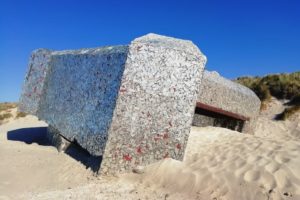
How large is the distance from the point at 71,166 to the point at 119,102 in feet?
4.31

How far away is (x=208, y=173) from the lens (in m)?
5.31

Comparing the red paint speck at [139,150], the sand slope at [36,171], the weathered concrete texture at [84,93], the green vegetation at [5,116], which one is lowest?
the green vegetation at [5,116]

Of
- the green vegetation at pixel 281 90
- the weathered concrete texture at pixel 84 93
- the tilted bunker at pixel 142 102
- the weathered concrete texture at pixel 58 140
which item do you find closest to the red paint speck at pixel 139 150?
the tilted bunker at pixel 142 102

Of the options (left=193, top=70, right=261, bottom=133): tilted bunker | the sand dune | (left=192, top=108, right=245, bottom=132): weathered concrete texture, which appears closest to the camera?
the sand dune

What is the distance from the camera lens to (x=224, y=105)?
9344mm

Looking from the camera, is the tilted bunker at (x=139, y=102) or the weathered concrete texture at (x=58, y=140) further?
the weathered concrete texture at (x=58, y=140)

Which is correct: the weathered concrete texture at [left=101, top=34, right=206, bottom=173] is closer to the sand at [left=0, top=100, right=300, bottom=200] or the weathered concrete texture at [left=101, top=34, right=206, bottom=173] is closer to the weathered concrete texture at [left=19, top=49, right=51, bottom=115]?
the sand at [left=0, top=100, right=300, bottom=200]

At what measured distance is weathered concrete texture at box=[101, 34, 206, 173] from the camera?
5855 millimetres

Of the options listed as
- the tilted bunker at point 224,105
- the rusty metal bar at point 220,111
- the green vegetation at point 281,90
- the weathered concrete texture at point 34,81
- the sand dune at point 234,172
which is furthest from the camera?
the green vegetation at point 281,90

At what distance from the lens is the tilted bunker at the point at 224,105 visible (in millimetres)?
9094

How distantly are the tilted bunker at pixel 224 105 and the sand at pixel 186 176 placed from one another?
6.01 feet

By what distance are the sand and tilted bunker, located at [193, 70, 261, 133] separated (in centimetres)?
183

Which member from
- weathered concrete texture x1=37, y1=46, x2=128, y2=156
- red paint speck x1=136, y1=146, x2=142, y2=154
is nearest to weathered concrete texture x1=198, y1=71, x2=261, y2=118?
weathered concrete texture x1=37, y1=46, x2=128, y2=156

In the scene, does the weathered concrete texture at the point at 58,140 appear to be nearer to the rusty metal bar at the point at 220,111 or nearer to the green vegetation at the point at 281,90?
the rusty metal bar at the point at 220,111
